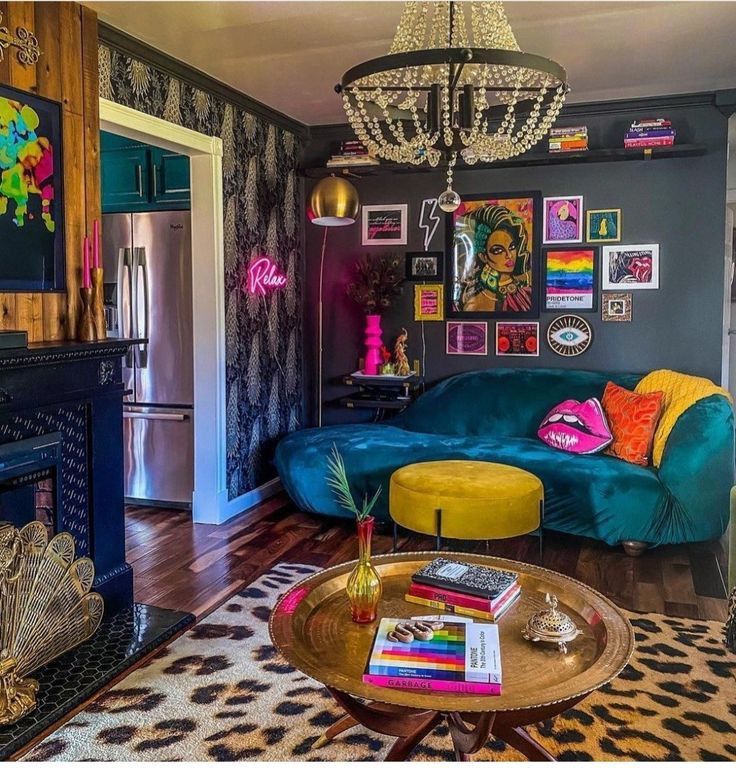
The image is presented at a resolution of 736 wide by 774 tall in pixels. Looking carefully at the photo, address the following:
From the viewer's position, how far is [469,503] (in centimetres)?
335

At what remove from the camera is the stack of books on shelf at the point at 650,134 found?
170 inches

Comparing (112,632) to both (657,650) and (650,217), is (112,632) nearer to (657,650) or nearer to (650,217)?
(657,650)

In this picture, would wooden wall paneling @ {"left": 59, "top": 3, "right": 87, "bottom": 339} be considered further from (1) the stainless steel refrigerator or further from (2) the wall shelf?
(2) the wall shelf

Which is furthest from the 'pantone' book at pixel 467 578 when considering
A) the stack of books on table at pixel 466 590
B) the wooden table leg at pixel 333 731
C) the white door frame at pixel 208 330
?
the white door frame at pixel 208 330

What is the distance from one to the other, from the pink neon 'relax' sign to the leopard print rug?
2457 mm

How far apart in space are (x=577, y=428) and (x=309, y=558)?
1.70 m

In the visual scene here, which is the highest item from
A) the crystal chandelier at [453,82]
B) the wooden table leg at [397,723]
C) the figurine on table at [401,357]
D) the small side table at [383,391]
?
the crystal chandelier at [453,82]

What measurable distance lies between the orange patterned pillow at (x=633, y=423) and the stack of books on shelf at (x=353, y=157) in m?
2.24

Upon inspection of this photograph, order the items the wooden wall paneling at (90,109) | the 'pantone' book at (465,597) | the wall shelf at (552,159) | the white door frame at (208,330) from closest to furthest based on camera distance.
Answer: the 'pantone' book at (465,597)
the wooden wall paneling at (90,109)
the white door frame at (208,330)
the wall shelf at (552,159)

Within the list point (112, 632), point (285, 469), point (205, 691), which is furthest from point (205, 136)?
point (205, 691)

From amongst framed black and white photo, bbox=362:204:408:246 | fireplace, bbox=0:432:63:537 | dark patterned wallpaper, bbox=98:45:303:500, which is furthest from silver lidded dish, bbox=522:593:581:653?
framed black and white photo, bbox=362:204:408:246

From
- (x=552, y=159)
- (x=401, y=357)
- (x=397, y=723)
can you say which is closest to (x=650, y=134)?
(x=552, y=159)

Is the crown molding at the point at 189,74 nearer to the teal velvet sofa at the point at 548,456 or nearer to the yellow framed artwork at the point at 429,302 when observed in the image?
the yellow framed artwork at the point at 429,302

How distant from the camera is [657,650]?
2.67 metres
